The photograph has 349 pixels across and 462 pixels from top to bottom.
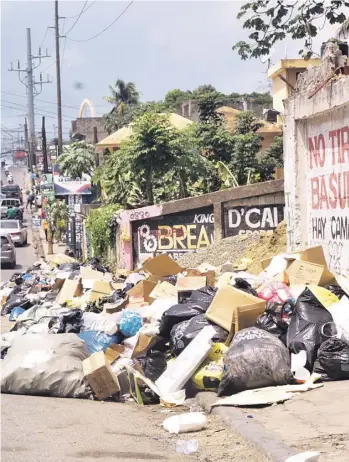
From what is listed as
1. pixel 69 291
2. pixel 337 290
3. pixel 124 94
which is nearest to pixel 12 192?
pixel 124 94

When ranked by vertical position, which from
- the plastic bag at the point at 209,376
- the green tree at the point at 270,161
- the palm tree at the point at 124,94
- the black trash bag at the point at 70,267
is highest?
the palm tree at the point at 124,94

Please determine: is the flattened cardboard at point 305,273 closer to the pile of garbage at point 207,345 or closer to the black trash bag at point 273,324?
the pile of garbage at point 207,345

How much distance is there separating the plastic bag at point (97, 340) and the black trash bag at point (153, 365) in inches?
40.7

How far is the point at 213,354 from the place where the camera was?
25.2 ft

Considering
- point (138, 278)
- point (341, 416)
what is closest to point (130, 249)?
point (138, 278)

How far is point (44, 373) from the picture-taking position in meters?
7.57

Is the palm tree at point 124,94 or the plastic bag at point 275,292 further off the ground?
the palm tree at point 124,94

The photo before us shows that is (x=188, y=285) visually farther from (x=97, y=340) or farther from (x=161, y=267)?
(x=161, y=267)

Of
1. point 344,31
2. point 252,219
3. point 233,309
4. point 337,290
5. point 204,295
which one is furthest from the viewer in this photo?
point 252,219

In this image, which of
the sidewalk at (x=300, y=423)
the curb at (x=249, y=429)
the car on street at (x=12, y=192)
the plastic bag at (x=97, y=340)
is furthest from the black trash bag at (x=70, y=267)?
the car on street at (x=12, y=192)

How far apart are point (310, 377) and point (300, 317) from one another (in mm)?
866

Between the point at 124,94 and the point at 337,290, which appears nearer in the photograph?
the point at 337,290

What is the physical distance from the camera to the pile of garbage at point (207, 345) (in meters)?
7.10

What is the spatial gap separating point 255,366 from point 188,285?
3.11m
